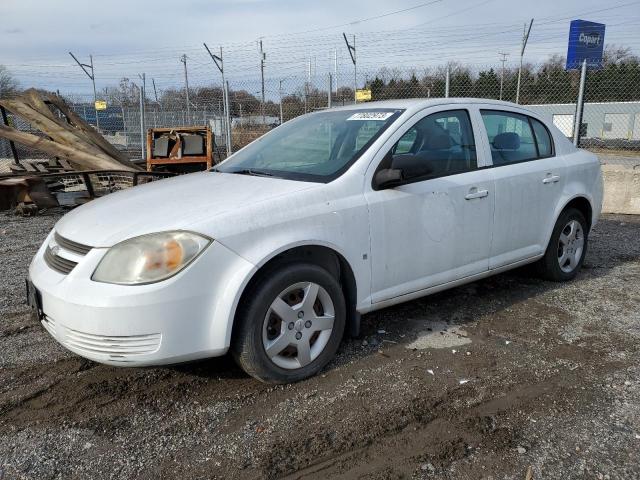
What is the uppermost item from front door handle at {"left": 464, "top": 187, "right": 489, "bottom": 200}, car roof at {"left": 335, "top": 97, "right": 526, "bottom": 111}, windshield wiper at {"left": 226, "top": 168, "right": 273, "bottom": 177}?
car roof at {"left": 335, "top": 97, "right": 526, "bottom": 111}

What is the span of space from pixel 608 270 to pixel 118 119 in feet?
52.2

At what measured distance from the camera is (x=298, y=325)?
317cm

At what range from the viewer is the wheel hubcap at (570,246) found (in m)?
5.05

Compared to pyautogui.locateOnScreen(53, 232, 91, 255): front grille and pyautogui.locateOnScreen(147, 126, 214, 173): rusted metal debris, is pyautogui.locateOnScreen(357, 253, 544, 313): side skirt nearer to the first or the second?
pyautogui.locateOnScreen(53, 232, 91, 255): front grille

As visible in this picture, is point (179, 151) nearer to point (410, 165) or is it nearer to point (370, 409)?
point (410, 165)

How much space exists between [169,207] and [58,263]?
2.23 feet

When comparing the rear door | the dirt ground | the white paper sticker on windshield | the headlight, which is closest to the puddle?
the dirt ground

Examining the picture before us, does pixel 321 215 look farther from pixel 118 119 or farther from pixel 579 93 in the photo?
pixel 118 119

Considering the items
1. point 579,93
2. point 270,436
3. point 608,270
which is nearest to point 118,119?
point 579,93

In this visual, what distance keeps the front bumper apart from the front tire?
133mm

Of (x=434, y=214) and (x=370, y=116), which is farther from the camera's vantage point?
(x=370, y=116)

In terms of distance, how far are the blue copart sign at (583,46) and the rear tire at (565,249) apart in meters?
4.99

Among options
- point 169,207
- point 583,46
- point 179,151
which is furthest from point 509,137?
point 179,151

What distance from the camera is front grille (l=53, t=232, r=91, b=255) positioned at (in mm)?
2914
